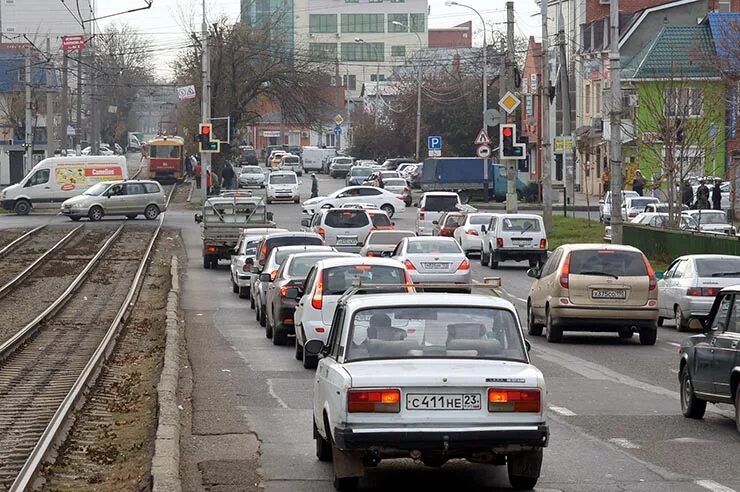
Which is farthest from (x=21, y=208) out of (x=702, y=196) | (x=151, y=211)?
(x=702, y=196)

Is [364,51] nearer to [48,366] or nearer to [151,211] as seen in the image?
[151,211]

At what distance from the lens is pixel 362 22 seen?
550 ft

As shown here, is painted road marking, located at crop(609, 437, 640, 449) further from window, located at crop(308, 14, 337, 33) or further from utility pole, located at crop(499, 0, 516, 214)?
window, located at crop(308, 14, 337, 33)

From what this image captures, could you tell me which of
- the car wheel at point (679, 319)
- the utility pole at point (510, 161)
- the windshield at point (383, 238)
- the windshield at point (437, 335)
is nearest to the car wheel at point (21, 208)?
the utility pole at point (510, 161)

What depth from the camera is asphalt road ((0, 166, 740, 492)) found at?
10.4 metres

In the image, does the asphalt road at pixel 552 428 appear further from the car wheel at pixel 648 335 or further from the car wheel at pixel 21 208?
the car wheel at pixel 21 208

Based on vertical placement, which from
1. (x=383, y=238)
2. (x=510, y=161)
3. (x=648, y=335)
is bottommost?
(x=648, y=335)

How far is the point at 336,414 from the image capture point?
31.4 feet

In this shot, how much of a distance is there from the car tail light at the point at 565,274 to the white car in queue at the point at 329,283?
3670 millimetres

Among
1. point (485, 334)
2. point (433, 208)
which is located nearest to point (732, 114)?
point (433, 208)

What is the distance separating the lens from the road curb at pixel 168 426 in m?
9.73

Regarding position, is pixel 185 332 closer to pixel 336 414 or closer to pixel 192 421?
pixel 192 421

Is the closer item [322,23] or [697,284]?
[697,284]

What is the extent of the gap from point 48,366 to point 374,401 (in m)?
10.6
